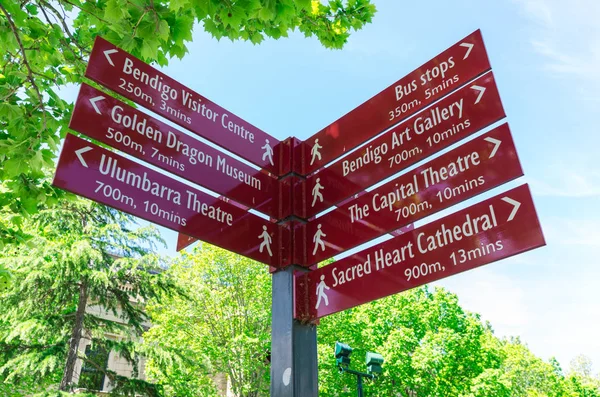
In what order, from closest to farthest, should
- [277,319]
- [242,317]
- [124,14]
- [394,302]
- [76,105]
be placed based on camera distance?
[76,105] < [124,14] < [277,319] < [242,317] < [394,302]

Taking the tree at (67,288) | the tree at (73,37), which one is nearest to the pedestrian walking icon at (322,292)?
the tree at (73,37)

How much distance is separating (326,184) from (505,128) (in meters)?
1.54

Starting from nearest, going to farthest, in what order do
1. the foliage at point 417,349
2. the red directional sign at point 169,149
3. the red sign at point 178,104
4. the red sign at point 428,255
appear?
the red sign at point 428,255 → the red directional sign at point 169,149 → the red sign at point 178,104 → the foliage at point 417,349

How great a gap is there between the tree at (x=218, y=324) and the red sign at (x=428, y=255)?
14498 mm

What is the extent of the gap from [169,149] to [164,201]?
458 millimetres

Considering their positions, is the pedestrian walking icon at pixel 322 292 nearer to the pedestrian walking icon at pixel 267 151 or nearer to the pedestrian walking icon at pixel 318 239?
the pedestrian walking icon at pixel 318 239

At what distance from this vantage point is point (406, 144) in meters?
3.67

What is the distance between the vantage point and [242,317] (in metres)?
19.5

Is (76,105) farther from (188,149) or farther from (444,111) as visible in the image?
(444,111)

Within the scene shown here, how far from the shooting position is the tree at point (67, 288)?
12.1 meters

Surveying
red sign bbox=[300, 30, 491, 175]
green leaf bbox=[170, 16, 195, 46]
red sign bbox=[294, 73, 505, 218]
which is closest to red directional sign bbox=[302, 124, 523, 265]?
red sign bbox=[294, 73, 505, 218]

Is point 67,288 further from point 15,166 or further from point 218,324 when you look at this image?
point 15,166

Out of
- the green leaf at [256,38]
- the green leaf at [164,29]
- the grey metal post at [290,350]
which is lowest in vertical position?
the grey metal post at [290,350]

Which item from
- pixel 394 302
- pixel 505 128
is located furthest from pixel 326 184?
pixel 394 302
